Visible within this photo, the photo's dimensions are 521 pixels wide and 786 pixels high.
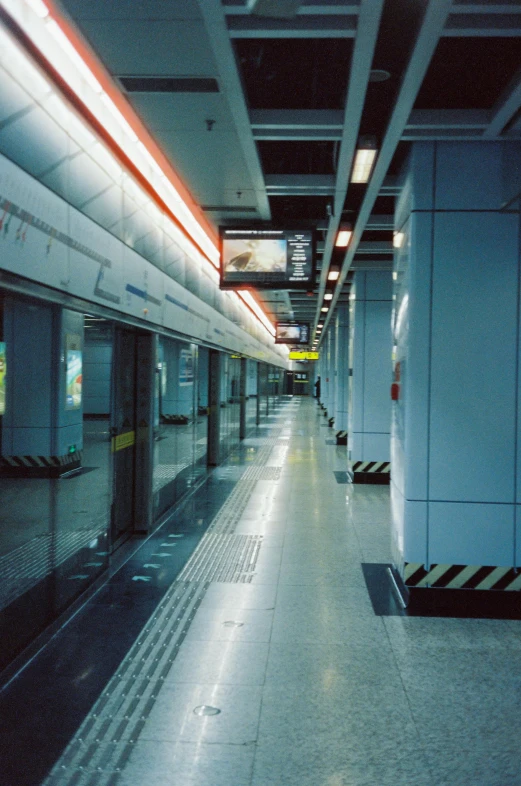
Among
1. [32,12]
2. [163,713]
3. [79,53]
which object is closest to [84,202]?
[79,53]

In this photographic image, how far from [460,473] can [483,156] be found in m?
2.40

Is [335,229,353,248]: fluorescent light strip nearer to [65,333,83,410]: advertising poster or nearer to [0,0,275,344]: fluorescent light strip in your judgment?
[0,0,275,344]: fluorescent light strip

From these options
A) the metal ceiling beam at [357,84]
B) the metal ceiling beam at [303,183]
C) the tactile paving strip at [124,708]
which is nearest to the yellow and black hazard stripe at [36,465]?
the tactile paving strip at [124,708]

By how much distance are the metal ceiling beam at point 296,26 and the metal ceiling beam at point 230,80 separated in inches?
3.5

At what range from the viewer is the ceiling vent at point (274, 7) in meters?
1.89

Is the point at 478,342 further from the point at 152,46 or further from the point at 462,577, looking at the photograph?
the point at 152,46

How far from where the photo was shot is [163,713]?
3396 mm

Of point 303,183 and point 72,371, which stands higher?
point 303,183

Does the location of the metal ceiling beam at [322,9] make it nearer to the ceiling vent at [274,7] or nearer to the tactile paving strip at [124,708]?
the ceiling vent at [274,7]

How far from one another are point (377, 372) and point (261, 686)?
25.2ft

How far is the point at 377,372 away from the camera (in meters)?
10.9

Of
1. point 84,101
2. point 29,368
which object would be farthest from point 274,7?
point 29,368

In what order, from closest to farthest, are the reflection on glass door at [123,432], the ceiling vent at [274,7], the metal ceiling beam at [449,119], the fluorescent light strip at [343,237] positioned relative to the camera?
the ceiling vent at [274,7] < the metal ceiling beam at [449,119] < the reflection on glass door at [123,432] < the fluorescent light strip at [343,237]

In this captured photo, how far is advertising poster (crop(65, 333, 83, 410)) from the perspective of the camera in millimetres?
10938
